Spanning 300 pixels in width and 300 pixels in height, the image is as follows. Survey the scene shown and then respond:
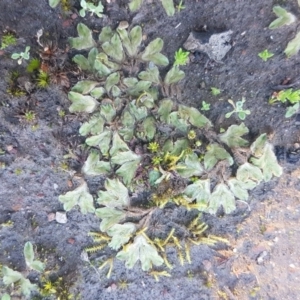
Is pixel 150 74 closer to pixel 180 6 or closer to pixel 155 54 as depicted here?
pixel 155 54

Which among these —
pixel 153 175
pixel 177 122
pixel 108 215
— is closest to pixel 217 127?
pixel 177 122

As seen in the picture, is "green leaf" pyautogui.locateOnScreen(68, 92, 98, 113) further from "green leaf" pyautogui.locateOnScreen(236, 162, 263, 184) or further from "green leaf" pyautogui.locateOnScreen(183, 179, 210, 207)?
"green leaf" pyautogui.locateOnScreen(236, 162, 263, 184)

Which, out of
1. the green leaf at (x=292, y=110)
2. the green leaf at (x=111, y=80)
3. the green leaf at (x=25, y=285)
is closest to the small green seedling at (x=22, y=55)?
the green leaf at (x=111, y=80)

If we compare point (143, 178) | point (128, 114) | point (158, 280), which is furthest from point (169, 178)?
point (158, 280)

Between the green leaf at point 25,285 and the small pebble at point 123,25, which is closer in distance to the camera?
the small pebble at point 123,25

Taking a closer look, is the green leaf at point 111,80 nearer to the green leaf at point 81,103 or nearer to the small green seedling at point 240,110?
the green leaf at point 81,103

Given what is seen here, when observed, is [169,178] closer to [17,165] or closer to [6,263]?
[17,165]
